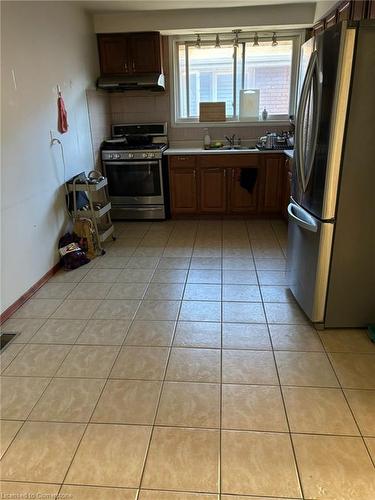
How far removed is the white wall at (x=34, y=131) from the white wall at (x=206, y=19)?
0.54 m

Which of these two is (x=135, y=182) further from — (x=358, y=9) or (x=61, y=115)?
(x=358, y=9)

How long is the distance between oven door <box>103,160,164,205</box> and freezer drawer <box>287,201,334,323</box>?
2292 millimetres

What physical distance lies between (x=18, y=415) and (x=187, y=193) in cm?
335

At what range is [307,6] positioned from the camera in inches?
160

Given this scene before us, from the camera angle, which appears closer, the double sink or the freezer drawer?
the freezer drawer

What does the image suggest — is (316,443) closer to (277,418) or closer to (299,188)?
(277,418)

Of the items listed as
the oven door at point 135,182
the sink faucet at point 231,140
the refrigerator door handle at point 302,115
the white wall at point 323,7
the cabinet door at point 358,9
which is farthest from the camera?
the sink faucet at point 231,140

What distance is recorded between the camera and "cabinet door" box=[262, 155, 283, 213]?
14.4 feet

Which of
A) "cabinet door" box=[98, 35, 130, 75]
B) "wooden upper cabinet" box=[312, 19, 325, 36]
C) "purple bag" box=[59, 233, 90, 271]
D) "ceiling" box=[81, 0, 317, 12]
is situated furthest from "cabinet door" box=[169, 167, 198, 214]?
"wooden upper cabinet" box=[312, 19, 325, 36]

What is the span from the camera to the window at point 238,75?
4641mm

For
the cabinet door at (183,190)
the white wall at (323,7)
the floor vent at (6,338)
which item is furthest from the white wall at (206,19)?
the floor vent at (6,338)

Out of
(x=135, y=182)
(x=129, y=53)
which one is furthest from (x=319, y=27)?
(x=135, y=182)

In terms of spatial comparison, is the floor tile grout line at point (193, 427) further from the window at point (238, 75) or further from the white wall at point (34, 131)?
the window at point (238, 75)

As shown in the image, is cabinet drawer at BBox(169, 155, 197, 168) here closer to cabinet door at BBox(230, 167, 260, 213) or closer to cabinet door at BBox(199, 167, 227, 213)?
cabinet door at BBox(199, 167, 227, 213)
